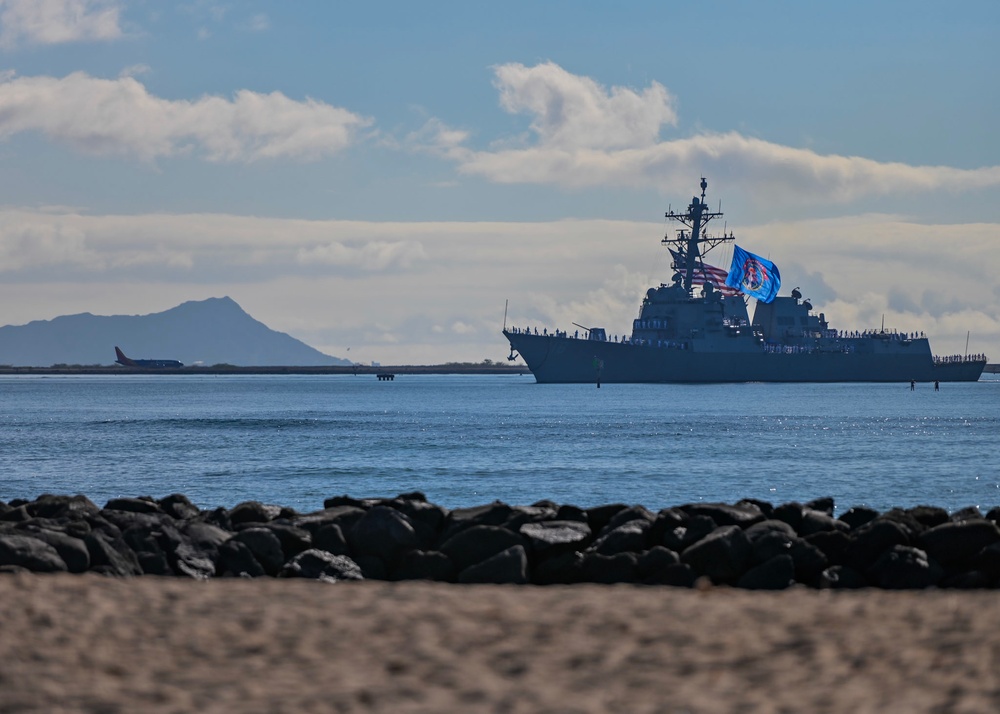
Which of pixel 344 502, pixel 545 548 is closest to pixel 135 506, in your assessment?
pixel 344 502

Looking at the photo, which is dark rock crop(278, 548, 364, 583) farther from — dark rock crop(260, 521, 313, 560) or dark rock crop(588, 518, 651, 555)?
dark rock crop(588, 518, 651, 555)

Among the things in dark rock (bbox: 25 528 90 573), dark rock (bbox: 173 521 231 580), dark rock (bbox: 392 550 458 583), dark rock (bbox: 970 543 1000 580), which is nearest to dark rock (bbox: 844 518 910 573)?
dark rock (bbox: 970 543 1000 580)

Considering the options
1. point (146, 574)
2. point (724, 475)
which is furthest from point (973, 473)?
point (146, 574)

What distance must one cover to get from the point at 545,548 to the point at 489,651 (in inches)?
231

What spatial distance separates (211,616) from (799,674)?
373 centimetres

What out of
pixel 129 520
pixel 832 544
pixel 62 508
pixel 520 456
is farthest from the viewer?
pixel 520 456

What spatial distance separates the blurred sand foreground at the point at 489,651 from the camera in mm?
6098

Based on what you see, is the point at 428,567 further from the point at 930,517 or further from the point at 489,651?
the point at 930,517

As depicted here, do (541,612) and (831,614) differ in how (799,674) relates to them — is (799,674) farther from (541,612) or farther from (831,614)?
(541,612)

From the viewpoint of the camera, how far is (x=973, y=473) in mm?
32031

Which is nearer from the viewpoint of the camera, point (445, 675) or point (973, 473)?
point (445, 675)

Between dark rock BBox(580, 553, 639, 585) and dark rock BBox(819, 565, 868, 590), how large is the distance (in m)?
1.83

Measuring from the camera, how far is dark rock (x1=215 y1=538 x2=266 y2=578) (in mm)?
12578

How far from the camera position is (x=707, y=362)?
111125 mm
